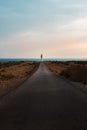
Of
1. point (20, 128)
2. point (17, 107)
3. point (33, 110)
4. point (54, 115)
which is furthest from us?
point (17, 107)

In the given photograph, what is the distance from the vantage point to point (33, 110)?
12445 mm

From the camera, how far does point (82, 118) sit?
10625 millimetres

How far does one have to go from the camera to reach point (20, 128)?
904 cm

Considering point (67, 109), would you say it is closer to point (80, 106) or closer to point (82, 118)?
point (80, 106)

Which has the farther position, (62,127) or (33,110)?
(33,110)

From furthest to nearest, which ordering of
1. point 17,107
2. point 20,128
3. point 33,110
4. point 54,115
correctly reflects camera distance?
point 17,107, point 33,110, point 54,115, point 20,128

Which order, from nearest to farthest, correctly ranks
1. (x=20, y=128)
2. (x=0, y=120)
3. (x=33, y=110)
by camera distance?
1. (x=20, y=128)
2. (x=0, y=120)
3. (x=33, y=110)

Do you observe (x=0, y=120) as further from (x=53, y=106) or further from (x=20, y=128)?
(x=53, y=106)

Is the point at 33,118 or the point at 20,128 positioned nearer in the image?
the point at 20,128

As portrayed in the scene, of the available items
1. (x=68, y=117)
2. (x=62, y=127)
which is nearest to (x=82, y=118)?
(x=68, y=117)

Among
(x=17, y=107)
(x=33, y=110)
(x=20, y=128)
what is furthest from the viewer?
(x=17, y=107)

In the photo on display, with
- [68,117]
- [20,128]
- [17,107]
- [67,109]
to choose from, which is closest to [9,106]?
[17,107]

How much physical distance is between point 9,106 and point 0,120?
123 inches

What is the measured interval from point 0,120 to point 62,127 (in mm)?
2392
